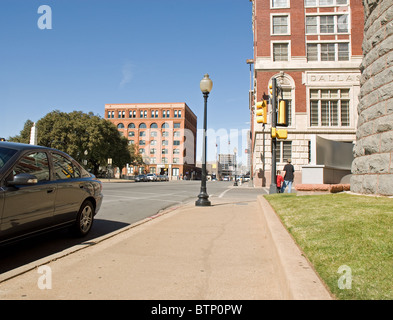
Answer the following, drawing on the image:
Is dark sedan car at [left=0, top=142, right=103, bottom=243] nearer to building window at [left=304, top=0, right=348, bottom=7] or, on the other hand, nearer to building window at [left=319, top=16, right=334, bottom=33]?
building window at [left=319, top=16, right=334, bottom=33]

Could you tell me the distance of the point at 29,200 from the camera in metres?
4.30

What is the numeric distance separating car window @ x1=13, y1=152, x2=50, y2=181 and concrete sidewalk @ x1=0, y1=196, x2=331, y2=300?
1309 mm

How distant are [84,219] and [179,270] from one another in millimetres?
2777

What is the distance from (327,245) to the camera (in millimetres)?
3822

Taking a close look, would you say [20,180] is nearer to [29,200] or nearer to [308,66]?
[29,200]

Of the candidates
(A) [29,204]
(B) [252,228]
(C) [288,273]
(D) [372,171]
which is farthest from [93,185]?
(D) [372,171]

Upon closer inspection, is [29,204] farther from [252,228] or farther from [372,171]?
[372,171]

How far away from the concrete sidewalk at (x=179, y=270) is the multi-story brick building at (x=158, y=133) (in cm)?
8798

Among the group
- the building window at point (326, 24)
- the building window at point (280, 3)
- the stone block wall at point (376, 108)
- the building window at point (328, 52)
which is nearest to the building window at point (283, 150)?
the building window at point (328, 52)

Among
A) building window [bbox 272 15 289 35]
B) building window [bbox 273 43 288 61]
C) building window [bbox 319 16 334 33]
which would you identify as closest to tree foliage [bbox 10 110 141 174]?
building window [bbox 273 43 288 61]

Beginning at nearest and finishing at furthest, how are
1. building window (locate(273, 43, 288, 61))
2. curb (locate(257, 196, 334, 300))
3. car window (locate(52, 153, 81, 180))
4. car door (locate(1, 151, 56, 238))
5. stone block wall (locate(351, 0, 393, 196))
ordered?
curb (locate(257, 196, 334, 300)) → car door (locate(1, 151, 56, 238)) → car window (locate(52, 153, 81, 180)) → stone block wall (locate(351, 0, 393, 196)) → building window (locate(273, 43, 288, 61))

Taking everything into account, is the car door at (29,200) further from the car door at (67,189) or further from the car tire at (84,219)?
the car tire at (84,219)

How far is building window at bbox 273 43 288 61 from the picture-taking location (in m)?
32.6

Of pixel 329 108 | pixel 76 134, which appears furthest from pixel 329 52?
pixel 76 134
